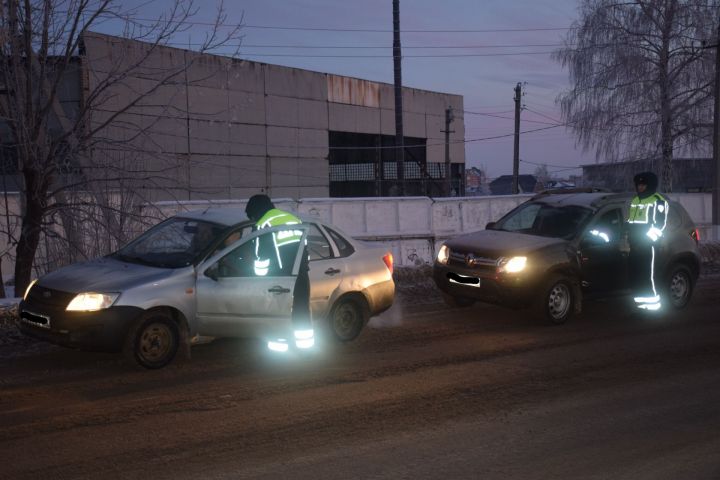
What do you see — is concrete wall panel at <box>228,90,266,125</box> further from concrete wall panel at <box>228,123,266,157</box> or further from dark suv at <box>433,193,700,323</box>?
dark suv at <box>433,193,700,323</box>

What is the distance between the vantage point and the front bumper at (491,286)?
31.8 ft

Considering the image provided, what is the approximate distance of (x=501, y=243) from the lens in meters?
10.2

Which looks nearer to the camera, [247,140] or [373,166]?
[247,140]

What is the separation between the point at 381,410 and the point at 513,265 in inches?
166

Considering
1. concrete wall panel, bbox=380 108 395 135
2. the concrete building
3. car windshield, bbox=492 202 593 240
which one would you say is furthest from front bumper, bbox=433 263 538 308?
concrete wall panel, bbox=380 108 395 135

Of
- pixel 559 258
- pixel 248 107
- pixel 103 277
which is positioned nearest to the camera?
pixel 103 277

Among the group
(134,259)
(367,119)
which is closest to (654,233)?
(134,259)

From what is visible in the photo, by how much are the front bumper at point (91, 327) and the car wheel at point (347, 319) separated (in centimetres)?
235

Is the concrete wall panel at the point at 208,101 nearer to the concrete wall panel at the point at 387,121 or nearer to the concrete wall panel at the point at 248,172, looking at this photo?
the concrete wall panel at the point at 248,172

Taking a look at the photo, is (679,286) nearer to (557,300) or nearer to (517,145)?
(557,300)

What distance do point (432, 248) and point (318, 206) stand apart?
2.81 m

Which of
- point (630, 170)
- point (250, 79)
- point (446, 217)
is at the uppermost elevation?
point (250, 79)

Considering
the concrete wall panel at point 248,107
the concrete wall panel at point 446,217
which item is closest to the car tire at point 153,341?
the concrete wall panel at point 446,217

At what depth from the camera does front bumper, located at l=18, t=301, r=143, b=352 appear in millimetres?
6914
